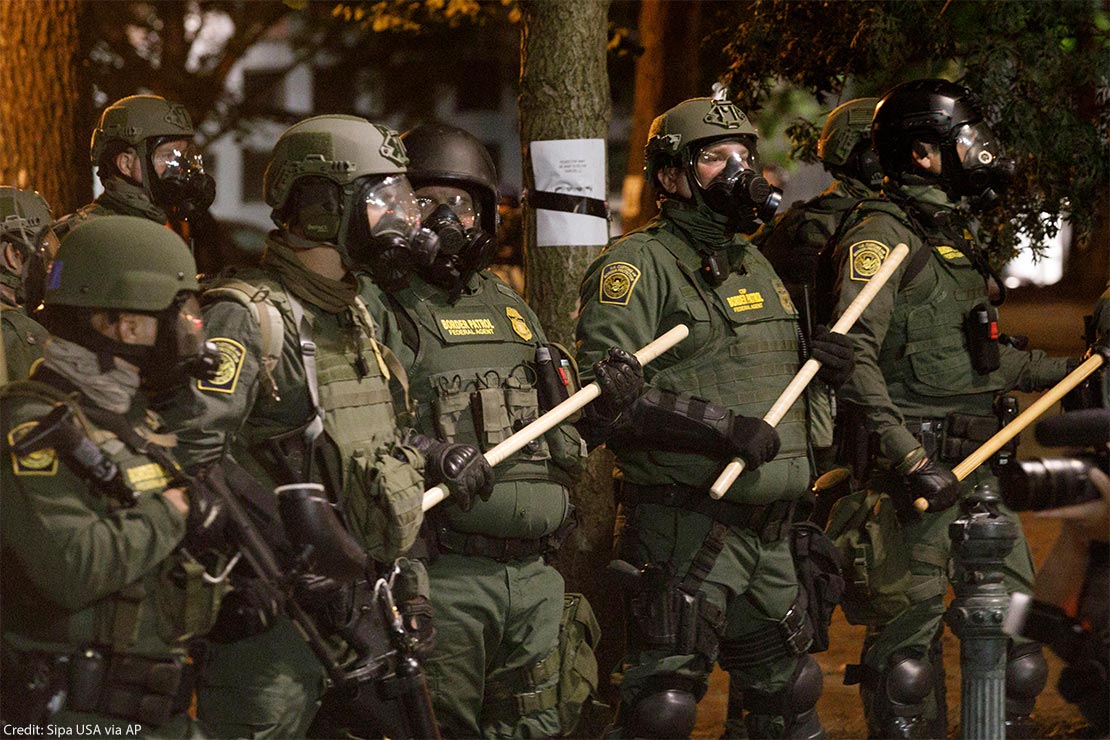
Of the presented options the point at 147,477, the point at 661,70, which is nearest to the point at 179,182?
the point at 147,477

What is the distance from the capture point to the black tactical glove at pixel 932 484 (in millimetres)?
5355

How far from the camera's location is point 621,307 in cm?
495

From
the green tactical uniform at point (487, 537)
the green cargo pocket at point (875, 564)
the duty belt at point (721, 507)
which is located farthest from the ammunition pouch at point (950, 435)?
the green tactical uniform at point (487, 537)

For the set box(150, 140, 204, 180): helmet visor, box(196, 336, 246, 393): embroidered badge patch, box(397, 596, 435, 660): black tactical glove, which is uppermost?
box(150, 140, 204, 180): helmet visor

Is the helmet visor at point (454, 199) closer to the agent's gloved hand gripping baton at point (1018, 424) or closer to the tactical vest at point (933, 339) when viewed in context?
the tactical vest at point (933, 339)

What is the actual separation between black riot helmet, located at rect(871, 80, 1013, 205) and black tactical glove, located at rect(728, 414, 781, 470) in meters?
1.56

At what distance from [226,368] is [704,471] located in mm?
1897

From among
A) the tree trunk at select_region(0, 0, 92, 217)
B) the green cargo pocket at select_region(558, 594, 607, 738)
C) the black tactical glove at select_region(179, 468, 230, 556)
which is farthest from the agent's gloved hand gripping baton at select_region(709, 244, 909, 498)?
the tree trunk at select_region(0, 0, 92, 217)

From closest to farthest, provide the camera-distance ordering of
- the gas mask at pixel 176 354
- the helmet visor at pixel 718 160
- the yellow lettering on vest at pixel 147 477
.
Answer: the yellow lettering on vest at pixel 147 477, the gas mask at pixel 176 354, the helmet visor at pixel 718 160

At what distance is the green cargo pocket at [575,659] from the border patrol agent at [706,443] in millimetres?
183

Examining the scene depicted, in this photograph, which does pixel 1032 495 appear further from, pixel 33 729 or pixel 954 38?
pixel 954 38

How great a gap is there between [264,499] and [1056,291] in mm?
26124

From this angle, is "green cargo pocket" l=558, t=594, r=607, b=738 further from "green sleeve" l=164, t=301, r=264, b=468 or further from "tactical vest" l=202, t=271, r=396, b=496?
"green sleeve" l=164, t=301, r=264, b=468

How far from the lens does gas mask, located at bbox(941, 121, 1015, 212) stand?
579cm
